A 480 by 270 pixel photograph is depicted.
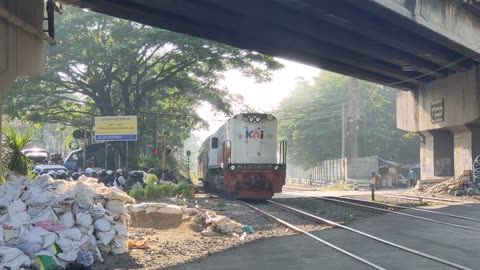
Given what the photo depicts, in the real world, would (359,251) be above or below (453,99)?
below

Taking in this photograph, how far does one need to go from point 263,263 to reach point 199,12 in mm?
10539

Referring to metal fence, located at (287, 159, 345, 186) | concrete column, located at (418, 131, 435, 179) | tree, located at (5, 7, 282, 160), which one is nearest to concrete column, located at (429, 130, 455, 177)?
concrete column, located at (418, 131, 435, 179)

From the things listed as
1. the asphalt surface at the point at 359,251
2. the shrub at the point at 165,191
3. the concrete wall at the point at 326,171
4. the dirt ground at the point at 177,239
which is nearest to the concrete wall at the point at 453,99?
the dirt ground at the point at 177,239

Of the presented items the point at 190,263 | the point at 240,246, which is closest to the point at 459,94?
the point at 240,246

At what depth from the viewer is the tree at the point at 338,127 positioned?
200ft

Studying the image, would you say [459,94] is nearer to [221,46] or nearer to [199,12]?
[221,46]

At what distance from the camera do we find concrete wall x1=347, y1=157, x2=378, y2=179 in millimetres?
49562

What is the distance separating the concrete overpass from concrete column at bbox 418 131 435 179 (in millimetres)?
58

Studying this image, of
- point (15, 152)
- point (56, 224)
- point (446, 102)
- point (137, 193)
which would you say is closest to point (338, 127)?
point (446, 102)

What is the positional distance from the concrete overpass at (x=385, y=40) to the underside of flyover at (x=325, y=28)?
0.04 m

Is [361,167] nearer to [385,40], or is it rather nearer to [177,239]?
[385,40]

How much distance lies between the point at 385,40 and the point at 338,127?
4017 cm

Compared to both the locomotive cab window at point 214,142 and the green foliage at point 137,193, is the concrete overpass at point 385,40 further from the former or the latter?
the green foliage at point 137,193

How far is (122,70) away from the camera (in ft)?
124
